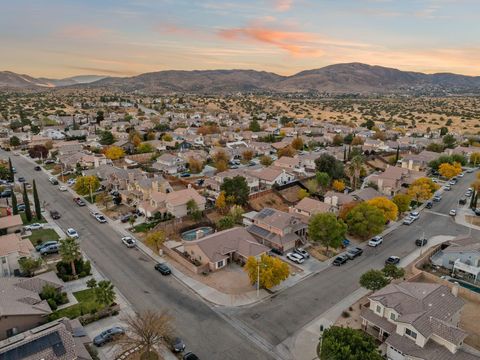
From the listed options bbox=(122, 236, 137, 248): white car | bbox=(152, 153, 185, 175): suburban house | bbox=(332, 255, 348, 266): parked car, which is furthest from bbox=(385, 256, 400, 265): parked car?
bbox=(152, 153, 185, 175): suburban house

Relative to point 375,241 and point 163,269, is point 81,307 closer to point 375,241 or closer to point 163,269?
point 163,269

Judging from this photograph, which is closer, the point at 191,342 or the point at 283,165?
the point at 191,342

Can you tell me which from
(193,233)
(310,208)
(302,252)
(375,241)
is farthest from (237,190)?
(375,241)

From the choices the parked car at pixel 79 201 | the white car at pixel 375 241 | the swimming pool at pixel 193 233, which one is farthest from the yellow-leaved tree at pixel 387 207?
the parked car at pixel 79 201

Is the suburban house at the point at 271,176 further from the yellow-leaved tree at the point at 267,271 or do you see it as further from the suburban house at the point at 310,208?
the yellow-leaved tree at the point at 267,271

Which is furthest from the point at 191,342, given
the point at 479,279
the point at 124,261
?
the point at 479,279

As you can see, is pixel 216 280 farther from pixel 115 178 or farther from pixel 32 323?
pixel 115 178

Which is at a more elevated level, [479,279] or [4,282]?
[4,282]

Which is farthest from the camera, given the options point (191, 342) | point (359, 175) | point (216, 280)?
point (359, 175)
